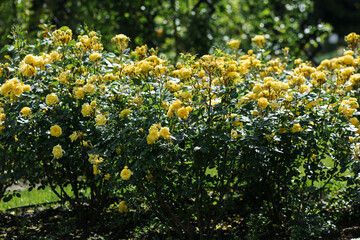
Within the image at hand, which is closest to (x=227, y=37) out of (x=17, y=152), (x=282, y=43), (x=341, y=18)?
(x=282, y=43)

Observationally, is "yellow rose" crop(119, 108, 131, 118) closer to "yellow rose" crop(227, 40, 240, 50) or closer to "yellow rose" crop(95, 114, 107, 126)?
"yellow rose" crop(95, 114, 107, 126)

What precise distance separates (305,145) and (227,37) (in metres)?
4.04

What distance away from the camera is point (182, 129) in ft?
7.73

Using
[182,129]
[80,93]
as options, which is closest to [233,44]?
[182,129]

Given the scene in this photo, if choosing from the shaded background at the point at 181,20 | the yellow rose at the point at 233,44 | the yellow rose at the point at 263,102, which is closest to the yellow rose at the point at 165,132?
the yellow rose at the point at 263,102

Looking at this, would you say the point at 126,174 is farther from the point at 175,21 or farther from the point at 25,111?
the point at 175,21

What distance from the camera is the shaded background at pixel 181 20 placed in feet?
Result: 19.0

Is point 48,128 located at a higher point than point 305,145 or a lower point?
higher

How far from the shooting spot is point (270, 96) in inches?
97.8

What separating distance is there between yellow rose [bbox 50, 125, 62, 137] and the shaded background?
3.03m

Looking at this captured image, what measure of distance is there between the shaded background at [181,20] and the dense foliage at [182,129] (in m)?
2.66

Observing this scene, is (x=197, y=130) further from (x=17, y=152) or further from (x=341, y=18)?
(x=341, y=18)

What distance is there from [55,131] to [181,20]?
4.01 m

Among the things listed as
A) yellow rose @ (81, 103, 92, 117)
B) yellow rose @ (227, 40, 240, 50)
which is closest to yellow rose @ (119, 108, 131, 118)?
yellow rose @ (81, 103, 92, 117)
